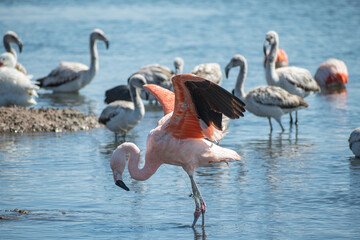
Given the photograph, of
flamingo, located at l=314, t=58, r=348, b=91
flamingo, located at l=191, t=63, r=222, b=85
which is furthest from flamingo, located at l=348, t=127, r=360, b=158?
flamingo, located at l=314, t=58, r=348, b=91

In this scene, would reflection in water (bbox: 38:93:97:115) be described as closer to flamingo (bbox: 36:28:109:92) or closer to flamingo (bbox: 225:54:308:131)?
flamingo (bbox: 36:28:109:92)

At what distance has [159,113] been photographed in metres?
13.4

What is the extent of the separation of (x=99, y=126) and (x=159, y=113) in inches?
70.3

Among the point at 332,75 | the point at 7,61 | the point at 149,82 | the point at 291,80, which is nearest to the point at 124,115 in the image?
the point at 149,82

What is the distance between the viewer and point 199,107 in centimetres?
639

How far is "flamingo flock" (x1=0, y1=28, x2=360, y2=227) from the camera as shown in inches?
249

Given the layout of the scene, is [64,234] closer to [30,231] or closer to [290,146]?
[30,231]

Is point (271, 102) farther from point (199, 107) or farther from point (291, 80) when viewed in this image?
point (199, 107)

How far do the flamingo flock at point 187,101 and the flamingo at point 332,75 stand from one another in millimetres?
24

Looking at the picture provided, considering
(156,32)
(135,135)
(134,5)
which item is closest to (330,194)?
(135,135)

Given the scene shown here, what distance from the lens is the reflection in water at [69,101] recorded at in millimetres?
13875

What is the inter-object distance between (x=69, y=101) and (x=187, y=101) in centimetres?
890

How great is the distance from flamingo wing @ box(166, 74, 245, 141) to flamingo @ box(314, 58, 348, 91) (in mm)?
9518

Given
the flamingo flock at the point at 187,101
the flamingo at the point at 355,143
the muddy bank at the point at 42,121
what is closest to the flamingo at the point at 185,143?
the flamingo flock at the point at 187,101
